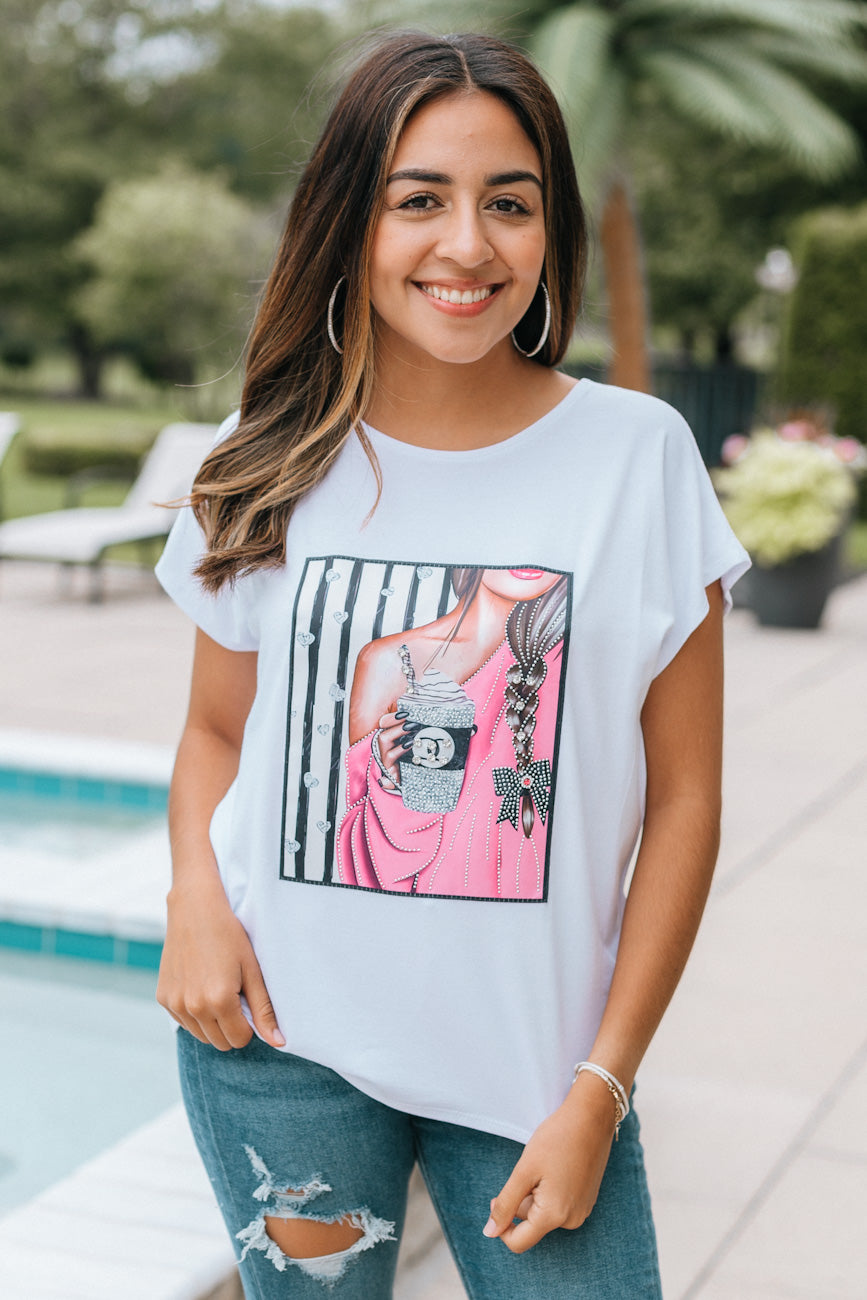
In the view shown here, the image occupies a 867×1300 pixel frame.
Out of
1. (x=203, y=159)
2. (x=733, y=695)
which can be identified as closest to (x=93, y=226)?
(x=203, y=159)

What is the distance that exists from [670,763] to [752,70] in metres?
10.4

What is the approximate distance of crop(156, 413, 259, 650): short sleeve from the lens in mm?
1385

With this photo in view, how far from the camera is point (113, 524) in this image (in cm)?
970

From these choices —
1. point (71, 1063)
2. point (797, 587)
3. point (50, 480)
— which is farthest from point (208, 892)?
point (50, 480)

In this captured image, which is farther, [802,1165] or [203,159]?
[203,159]

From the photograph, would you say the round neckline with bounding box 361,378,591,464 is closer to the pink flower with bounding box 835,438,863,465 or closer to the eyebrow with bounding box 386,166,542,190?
the eyebrow with bounding box 386,166,542,190

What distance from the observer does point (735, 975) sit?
3.80 m

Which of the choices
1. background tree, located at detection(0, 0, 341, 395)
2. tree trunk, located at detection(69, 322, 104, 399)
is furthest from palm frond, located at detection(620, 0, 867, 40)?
tree trunk, located at detection(69, 322, 104, 399)

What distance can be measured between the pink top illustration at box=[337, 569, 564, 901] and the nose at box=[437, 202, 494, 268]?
274 mm

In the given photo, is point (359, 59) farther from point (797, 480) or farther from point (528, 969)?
point (797, 480)

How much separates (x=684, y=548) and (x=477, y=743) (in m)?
0.25

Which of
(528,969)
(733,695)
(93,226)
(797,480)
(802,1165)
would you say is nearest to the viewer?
(528,969)

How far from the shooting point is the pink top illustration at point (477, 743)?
123 cm

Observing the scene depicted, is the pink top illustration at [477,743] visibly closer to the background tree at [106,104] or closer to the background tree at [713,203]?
the background tree at [713,203]
